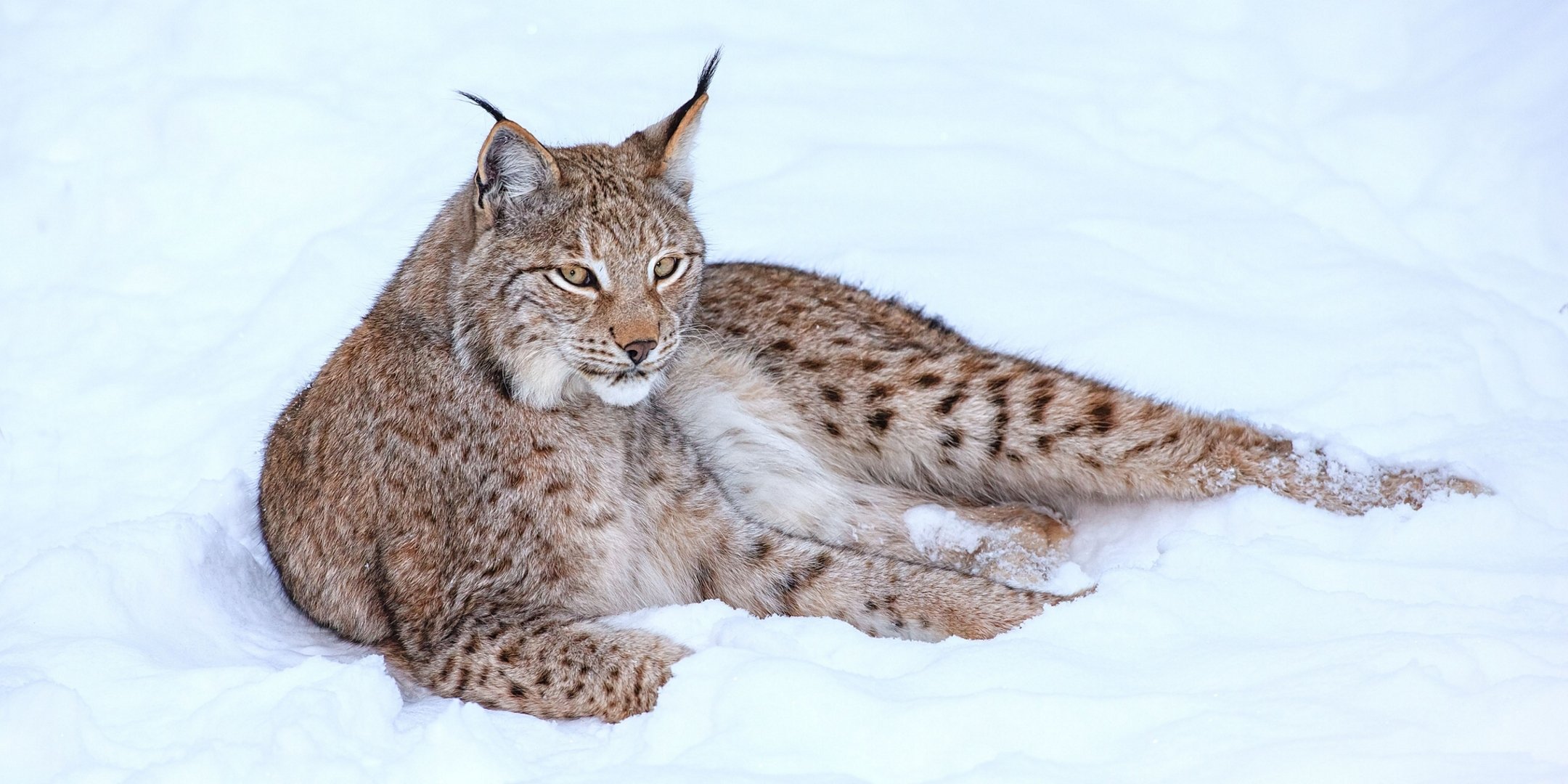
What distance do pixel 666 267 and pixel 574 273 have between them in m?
0.30

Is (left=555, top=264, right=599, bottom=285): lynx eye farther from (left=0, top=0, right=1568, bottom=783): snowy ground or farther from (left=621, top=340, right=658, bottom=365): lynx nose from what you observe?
(left=0, top=0, right=1568, bottom=783): snowy ground

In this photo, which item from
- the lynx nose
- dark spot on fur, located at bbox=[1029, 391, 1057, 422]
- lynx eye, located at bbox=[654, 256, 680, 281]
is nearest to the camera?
the lynx nose

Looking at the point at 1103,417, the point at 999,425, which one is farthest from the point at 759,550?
the point at 1103,417

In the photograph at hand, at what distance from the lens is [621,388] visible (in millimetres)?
3793

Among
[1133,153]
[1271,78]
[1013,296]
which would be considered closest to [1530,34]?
[1271,78]

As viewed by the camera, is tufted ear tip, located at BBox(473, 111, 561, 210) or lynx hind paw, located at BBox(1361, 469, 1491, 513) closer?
tufted ear tip, located at BBox(473, 111, 561, 210)

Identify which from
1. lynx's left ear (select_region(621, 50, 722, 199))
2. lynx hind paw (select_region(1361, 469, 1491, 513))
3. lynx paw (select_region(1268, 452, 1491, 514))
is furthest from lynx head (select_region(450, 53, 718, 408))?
lynx hind paw (select_region(1361, 469, 1491, 513))

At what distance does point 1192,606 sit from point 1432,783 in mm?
843

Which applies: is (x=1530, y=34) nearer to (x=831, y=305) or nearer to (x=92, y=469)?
(x=831, y=305)

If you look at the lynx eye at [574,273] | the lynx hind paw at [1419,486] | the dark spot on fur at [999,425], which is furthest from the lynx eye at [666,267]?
the lynx hind paw at [1419,486]

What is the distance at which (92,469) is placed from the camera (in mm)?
4832

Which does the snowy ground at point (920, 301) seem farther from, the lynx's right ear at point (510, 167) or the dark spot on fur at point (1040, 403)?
the lynx's right ear at point (510, 167)

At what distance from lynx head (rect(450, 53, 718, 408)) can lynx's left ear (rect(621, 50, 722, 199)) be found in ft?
0.65

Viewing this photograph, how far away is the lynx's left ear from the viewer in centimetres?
410
